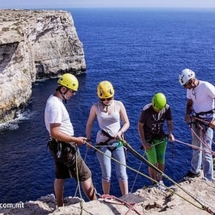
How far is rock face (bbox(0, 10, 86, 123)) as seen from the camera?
154 feet

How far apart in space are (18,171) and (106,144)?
25.7 meters

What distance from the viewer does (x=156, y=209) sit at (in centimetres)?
1005

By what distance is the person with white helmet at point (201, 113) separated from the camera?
1181 cm

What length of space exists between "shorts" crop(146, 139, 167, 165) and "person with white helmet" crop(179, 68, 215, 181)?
1.26 metres

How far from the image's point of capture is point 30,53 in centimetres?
6222

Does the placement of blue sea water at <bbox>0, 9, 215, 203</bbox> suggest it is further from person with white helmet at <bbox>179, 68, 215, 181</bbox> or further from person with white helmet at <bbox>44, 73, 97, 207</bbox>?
person with white helmet at <bbox>44, 73, 97, 207</bbox>

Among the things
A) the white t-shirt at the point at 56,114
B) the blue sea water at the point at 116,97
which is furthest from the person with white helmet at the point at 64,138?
the blue sea water at the point at 116,97

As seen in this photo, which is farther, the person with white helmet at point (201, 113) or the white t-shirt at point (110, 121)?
the person with white helmet at point (201, 113)

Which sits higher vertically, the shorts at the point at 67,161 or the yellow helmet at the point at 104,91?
the yellow helmet at the point at 104,91

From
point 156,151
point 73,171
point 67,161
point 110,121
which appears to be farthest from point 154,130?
point 67,161

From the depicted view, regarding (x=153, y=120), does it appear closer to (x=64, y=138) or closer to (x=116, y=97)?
(x=64, y=138)

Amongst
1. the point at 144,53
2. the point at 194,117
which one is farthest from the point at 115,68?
the point at 194,117

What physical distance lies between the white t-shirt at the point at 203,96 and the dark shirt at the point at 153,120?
3.18ft

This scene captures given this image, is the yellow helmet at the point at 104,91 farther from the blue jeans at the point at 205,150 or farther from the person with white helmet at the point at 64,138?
the blue jeans at the point at 205,150
